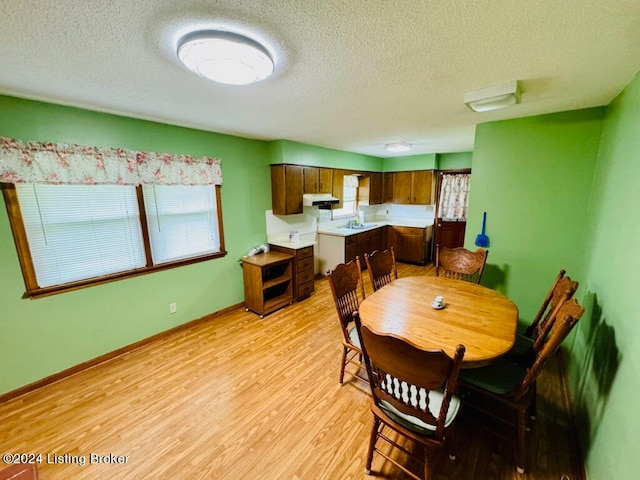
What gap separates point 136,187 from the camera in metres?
2.53

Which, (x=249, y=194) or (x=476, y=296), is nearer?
(x=476, y=296)

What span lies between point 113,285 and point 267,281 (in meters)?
1.64

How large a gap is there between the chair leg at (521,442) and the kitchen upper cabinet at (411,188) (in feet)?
14.7

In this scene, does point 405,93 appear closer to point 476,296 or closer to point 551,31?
point 551,31

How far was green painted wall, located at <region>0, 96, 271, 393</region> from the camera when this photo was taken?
1.97 metres

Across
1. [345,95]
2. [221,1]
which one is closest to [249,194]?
[345,95]

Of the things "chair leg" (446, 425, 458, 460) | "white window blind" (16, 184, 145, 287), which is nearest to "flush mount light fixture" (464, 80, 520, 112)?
"chair leg" (446, 425, 458, 460)

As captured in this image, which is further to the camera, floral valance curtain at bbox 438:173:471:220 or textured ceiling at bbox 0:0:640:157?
floral valance curtain at bbox 438:173:471:220

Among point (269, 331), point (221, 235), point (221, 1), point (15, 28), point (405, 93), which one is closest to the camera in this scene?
point (221, 1)

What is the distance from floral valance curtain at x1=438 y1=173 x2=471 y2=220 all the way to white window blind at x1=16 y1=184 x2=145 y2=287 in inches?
208

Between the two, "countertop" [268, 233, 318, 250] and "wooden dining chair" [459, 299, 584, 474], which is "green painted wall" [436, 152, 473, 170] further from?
"wooden dining chair" [459, 299, 584, 474]

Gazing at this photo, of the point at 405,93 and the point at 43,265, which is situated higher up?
the point at 405,93

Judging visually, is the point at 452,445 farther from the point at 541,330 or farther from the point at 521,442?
the point at 541,330

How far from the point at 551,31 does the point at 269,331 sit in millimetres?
3179
